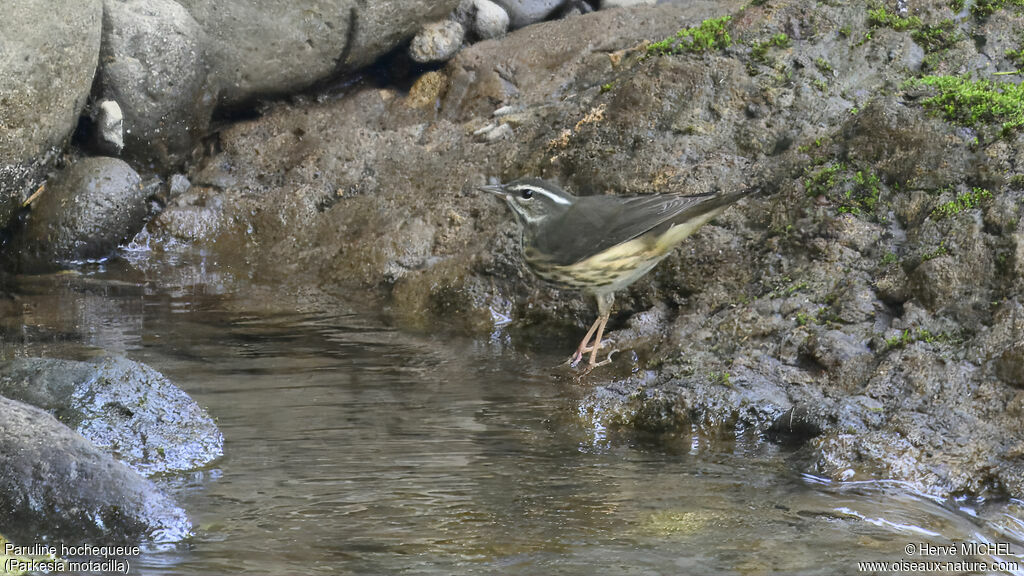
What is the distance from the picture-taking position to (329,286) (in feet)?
26.7

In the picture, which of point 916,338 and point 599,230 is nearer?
point 916,338

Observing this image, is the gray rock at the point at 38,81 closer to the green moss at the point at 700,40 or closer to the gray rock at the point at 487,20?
the gray rock at the point at 487,20

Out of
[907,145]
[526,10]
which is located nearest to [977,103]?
[907,145]

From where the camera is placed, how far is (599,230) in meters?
5.67

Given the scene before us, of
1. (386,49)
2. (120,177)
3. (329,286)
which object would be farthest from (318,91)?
(329,286)

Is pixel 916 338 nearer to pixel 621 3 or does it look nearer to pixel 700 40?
pixel 700 40

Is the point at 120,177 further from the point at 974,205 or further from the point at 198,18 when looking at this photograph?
the point at 974,205

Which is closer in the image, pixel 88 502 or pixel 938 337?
pixel 88 502

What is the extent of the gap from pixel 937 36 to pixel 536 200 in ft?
10.3

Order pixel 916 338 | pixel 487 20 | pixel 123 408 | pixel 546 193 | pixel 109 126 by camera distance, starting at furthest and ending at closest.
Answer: pixel 487 20 → pixel 109 126 → pixel 546 193 → pixel 916 338 → pixel 123 408

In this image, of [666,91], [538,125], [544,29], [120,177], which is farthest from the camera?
[544,29]

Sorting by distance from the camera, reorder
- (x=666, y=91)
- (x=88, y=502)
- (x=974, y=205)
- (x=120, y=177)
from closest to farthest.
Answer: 1. (x=88, y=502)
2. (x=974, y=205)
3. (x=666, y=91)
4. (x=120, y=177)

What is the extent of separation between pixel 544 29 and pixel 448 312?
4.22 meters

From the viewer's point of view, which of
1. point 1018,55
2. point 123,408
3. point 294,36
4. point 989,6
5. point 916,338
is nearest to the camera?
point 123,408
